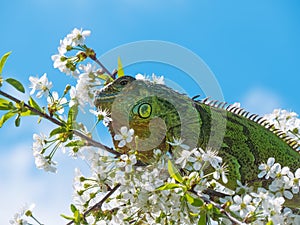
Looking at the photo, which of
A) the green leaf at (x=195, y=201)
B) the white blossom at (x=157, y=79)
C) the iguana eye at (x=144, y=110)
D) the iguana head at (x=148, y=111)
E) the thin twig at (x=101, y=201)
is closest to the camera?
the green leaf at (x=195, y=201)

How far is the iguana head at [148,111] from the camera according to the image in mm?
4277

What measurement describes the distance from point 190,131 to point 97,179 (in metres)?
0.97

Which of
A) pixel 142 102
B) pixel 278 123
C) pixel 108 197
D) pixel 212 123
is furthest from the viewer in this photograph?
pixel 278 123

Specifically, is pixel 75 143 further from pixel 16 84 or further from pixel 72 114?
pixel 16 84

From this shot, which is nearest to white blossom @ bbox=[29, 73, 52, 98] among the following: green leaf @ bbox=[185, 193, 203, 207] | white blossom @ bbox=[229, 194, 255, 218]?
green leaf @ bbox=[185, 193, 203, 207]

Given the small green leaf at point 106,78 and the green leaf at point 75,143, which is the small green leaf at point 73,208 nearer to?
the green leaf at point 75,143

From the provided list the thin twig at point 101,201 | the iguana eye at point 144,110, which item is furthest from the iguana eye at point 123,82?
the thin twig at point 101,201

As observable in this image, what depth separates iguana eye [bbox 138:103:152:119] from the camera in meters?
4.45

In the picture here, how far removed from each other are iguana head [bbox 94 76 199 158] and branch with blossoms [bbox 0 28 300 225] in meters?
0.11

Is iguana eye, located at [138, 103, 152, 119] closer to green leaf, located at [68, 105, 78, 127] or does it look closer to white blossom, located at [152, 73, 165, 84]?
white blossom, located at [152, 73, 165, 84]

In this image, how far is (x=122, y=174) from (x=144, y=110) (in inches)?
27.1

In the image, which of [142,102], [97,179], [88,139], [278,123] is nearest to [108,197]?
[97,179]

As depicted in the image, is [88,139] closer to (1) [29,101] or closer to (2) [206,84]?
(1) [29,101]

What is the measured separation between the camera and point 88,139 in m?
3.91
